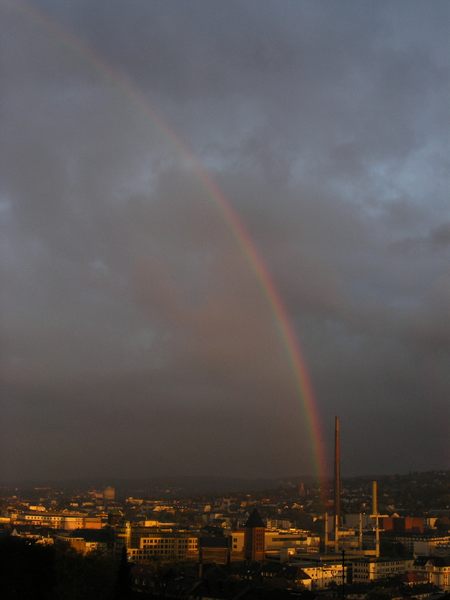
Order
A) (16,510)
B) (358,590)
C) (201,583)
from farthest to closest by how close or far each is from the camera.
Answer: (16,510)
(358,590)
(201,583)

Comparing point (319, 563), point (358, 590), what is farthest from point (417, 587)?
point (319, 563)

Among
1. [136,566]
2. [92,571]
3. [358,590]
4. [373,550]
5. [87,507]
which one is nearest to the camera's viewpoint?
[92,571]

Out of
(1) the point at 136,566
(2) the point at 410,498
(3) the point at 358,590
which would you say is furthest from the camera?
(2) the point at 410,498

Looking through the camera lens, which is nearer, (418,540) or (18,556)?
(18,556)

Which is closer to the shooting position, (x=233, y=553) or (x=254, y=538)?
(x=254, y=538)

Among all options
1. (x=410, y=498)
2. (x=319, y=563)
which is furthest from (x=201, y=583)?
(x=410, y=498)

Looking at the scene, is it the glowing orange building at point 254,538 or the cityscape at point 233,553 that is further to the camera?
the glowing orange building at point 254,538

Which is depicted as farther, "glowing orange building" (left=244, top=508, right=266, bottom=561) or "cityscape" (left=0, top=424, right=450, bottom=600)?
"glowing orange building" (left=244, top=508, right=266, bottom=561)

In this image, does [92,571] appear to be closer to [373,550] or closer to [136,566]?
[136,566]

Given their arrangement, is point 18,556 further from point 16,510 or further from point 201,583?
point 16,510
